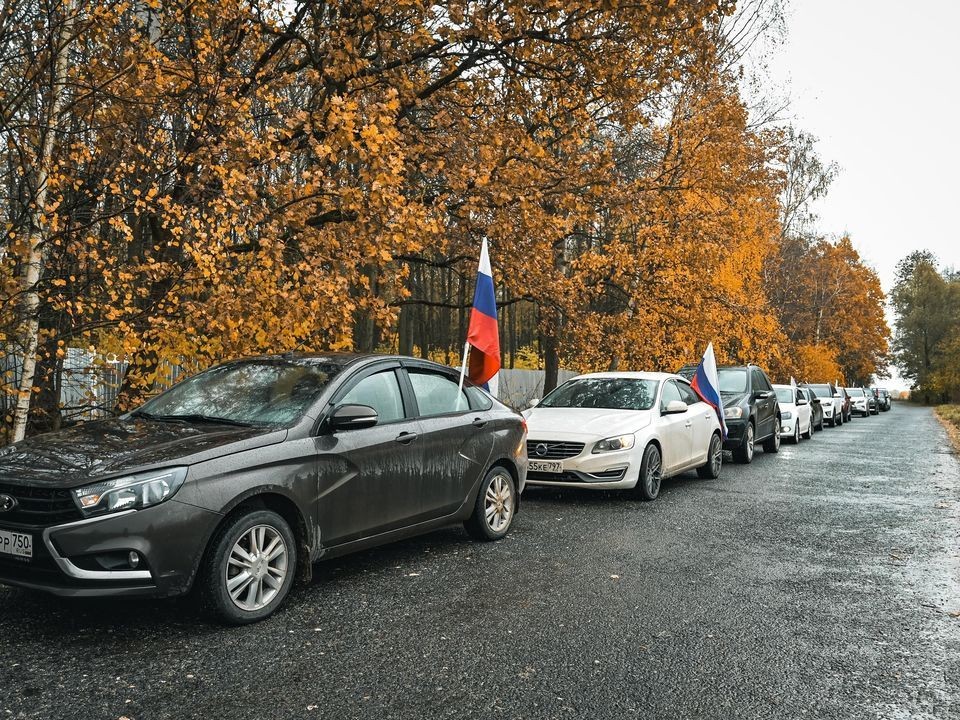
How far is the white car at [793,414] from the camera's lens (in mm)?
21828

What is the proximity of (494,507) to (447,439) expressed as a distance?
106 centimetres

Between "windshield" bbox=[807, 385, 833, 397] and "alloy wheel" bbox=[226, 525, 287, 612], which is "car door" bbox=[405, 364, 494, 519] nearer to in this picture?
"alloy wheel" bbox=[226, 525, 287, 612]

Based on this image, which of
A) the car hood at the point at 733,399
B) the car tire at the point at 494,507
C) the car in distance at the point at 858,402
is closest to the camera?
the car tire at the point at 494,507

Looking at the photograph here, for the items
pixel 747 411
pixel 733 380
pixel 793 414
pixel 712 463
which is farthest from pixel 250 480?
pixel 793 414

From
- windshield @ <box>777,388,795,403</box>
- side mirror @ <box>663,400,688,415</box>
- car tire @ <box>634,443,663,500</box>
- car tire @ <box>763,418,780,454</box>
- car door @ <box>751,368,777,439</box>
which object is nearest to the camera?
car tire @ <box>634,443,663,500</box>

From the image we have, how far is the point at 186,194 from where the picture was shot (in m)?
9.53

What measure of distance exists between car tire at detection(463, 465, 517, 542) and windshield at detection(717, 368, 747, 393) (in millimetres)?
10399

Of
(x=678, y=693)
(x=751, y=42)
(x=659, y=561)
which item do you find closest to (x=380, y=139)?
(x=659, y=561)

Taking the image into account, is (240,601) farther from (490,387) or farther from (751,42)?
(751,42)

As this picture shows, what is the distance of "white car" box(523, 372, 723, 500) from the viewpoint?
10.1 metres

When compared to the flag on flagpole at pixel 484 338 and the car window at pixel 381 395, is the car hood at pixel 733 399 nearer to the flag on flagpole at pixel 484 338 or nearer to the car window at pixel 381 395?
the flag on flagpole at pixel 484 338

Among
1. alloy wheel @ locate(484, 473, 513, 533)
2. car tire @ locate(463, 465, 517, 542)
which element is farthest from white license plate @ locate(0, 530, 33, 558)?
alloy wheel @ locate(484, 473, 513, 533)

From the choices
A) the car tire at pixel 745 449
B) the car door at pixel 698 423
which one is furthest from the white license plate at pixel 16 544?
the car tire at pixel 745 449

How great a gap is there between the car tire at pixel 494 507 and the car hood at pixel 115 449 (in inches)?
95.8
